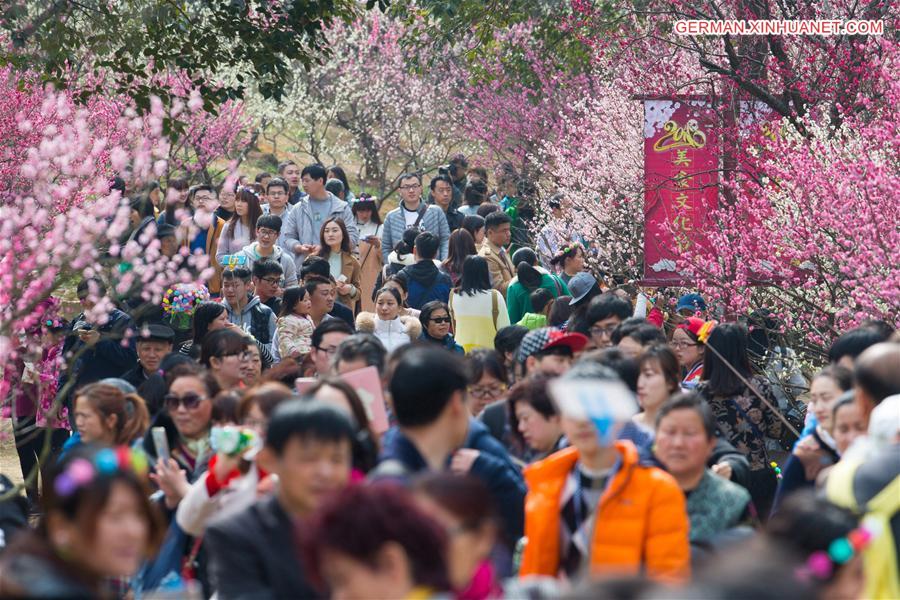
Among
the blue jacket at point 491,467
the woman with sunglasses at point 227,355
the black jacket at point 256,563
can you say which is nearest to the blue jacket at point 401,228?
the woman with sunglasses at point 227,355

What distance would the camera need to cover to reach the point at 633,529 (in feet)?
15.3

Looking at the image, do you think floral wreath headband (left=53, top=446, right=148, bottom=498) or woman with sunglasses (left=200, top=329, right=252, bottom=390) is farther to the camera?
woman with sunglasses (left=200, top=329, right=252, bottom=390)

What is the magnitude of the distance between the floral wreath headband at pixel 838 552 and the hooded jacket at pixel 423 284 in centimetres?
827

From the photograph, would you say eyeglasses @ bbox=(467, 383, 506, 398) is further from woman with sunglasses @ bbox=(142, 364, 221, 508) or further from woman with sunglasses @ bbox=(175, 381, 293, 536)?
woman with sunglasses @ bbox=(175, 381, 293, 536)

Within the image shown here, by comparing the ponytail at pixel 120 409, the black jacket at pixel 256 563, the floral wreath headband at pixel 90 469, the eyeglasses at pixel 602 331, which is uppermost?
the eyeglasses at pixel 602 331

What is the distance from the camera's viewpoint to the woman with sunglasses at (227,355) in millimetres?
8023

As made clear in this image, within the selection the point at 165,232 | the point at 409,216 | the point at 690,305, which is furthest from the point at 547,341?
the point at 409,216

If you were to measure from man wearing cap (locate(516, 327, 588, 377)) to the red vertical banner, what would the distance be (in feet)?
12.2

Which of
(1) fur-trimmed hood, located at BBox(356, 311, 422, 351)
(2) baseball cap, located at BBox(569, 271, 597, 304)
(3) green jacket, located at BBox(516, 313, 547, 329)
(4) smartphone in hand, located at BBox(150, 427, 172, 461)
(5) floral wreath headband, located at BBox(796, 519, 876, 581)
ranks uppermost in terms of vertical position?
(2) baseball cap, located at BBox(569, 271, 597, 304)

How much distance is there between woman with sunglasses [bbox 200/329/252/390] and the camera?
26.3 ft

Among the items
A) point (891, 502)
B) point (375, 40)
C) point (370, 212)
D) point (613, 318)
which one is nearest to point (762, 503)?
point (613, 318)

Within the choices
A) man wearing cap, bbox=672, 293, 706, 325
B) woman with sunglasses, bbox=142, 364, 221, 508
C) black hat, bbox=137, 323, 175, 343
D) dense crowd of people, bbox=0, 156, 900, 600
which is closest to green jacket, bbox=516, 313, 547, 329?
dense crowd of people, bbox=0, 156, 900, 600

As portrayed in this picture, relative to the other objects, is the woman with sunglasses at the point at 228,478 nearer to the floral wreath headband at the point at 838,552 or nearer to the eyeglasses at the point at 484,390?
the eyeglasses at the point at 484,390

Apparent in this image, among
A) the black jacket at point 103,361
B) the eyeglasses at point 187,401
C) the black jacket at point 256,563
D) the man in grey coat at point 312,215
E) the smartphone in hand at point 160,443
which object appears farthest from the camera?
the man in grey coat at point 312,215
